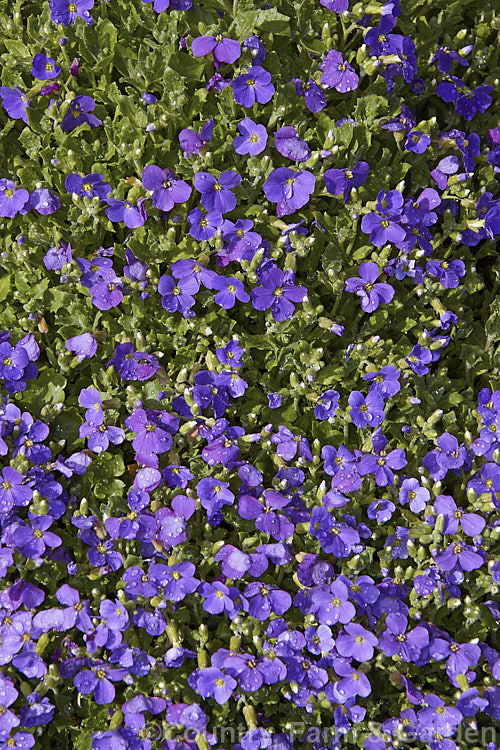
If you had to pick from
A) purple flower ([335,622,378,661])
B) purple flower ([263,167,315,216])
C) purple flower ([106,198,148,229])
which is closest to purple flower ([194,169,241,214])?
purple flower ([263,167,315,216])

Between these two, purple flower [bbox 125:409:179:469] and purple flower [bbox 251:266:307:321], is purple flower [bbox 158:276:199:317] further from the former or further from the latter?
purple flower [bbox 125:409:179:469]

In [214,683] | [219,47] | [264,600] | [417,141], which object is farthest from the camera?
[417,141]

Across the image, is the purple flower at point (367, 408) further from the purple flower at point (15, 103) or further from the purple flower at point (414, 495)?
the purple flower at point (15, 103)

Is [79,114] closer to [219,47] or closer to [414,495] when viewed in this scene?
[219,47]

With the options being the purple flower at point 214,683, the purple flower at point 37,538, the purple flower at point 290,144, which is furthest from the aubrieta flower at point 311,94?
the purple flower at point 214,683

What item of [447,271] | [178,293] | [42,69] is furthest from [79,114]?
[447,271]
